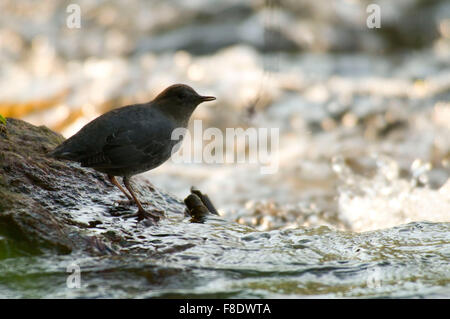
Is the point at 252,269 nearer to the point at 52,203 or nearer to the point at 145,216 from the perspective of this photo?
the point at 145,216

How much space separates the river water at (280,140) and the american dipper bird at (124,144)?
45cm

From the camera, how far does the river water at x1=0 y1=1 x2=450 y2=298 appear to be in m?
3.46

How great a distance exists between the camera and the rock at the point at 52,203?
3.59 m

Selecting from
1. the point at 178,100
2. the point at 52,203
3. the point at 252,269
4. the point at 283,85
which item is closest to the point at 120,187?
the point at 52,203

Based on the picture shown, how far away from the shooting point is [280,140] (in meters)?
9.56

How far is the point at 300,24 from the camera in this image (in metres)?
12.8

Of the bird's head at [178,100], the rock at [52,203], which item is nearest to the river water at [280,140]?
the rock at [52,203]

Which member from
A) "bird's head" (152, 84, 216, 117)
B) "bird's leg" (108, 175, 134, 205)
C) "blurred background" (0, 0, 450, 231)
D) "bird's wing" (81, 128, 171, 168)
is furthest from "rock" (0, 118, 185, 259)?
"blurred background" (0, 0, 450, 231)

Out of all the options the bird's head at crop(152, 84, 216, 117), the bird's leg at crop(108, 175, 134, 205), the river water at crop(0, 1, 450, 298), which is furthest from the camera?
the bird's head at crop(152, 84, 216, 117)

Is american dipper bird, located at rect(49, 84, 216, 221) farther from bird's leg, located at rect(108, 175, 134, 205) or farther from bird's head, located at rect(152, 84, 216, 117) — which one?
bird's head, located at rect(152, 84, 216, 117)

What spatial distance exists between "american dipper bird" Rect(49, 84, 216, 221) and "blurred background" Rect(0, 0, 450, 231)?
7.21 feet

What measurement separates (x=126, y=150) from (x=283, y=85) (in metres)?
7.03

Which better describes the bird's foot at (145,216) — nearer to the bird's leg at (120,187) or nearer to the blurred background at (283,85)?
the bird's leg at (120,187)
